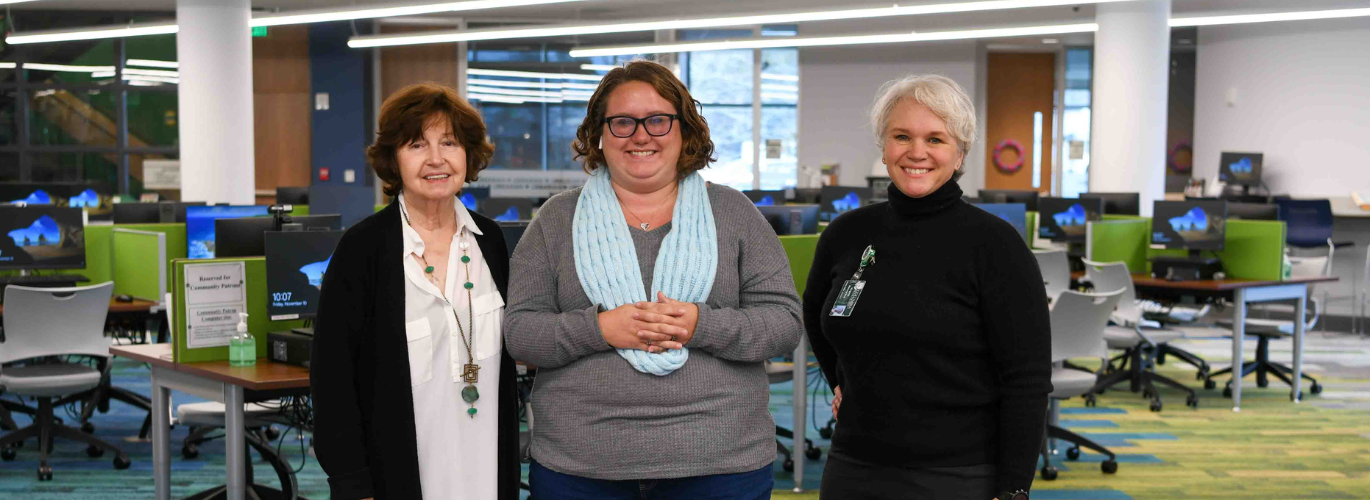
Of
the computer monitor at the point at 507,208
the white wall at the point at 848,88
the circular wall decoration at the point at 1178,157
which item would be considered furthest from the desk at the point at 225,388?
the circular wall decoration at the point at 1178,157

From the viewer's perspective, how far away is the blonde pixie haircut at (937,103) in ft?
5.98

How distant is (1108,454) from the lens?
4766mm

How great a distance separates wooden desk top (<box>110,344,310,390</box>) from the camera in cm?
309

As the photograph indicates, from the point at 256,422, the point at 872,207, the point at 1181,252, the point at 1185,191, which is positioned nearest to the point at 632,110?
the point at 872,207

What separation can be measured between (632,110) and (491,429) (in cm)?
62

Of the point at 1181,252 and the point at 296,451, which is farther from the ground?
the point at 1181,252

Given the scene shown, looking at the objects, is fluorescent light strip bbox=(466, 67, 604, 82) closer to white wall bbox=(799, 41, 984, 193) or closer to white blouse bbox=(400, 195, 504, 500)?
white wall bbox=(799, 41, 984, 193)

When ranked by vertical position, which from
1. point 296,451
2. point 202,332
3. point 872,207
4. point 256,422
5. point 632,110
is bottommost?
point 296,451

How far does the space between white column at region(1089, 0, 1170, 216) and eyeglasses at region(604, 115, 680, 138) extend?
31.4 ft

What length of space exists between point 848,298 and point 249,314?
7.56 feet

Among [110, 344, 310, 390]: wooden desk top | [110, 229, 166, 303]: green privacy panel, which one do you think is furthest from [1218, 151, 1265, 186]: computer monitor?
[110, 344, 310, 390]: wooden desk top

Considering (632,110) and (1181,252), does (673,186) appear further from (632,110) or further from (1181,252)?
(1181,252)

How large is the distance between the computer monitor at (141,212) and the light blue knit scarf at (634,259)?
6.18 m

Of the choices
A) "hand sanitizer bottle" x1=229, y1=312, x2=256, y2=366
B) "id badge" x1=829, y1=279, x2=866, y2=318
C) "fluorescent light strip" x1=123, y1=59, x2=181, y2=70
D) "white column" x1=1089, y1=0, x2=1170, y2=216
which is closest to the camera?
"id badge" x1=829, y1=279, x2=866, y2=318
